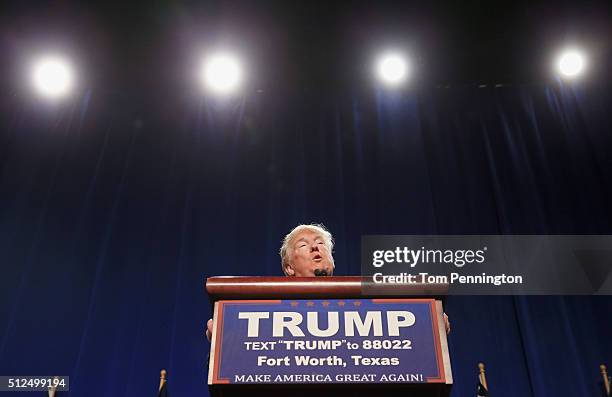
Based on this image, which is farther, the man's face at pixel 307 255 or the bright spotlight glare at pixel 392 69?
the bright spotlight glare at pixel 392 69

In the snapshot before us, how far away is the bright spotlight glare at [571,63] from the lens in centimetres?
439

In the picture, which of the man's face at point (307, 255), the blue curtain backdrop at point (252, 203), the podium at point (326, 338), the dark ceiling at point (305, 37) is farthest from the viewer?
the dark ceiling at point (305, 37)

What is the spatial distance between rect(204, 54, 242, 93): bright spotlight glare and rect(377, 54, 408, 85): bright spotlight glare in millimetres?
1077

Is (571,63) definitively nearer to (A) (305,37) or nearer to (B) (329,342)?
(A) (305,37)

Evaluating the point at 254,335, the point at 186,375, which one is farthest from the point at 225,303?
the point at 186,375

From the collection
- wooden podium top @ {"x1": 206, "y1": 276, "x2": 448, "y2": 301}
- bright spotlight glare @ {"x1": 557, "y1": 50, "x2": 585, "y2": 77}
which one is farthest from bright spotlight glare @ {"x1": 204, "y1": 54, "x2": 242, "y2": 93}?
wooden podium top @ {"x1": 206, "y1": 276, "x2": 448, "y2": 301}

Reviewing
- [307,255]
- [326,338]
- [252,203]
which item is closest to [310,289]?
[326,338]

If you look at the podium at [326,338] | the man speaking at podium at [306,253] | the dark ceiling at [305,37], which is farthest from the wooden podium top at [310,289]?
the dark ceiling at [305,37]

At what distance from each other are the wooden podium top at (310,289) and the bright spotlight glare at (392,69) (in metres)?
3.60

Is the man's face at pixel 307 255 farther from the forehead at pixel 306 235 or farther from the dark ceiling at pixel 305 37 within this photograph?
the dark ceiling at pixel 305 37

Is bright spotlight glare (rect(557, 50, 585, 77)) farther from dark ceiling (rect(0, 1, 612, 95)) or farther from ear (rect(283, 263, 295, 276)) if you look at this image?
ear (rect(283, 263, 295, 276))

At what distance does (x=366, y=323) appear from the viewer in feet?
3.38

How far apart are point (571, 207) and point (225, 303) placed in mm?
3501

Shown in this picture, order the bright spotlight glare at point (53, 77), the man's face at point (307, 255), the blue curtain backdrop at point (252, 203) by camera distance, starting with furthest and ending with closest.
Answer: the bright spotlight glare at point (53, 77)
the blue curtain backdrop at point (252, 203)
the man's face at point (307, 255)
